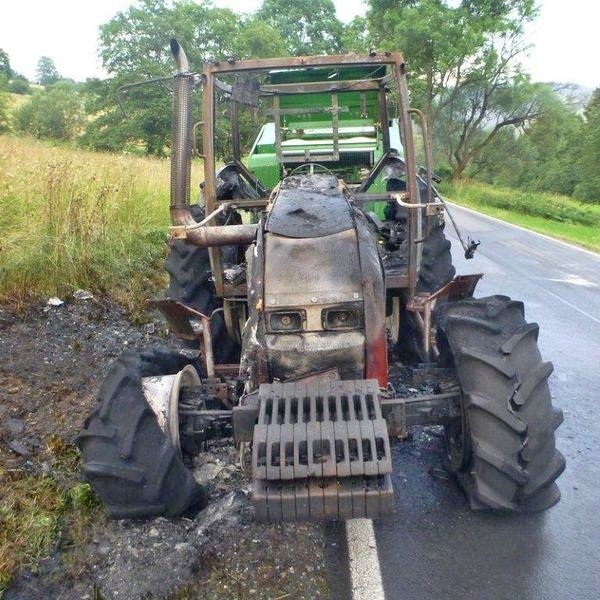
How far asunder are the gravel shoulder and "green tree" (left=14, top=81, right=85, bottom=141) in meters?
25.2

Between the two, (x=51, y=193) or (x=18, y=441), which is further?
(x=51, y=193)

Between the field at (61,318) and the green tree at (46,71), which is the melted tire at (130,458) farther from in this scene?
the green tree at (46,71)

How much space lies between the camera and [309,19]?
51.3 m

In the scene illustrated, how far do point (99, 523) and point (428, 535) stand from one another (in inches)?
71.4

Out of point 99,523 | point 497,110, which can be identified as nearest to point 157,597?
point 99,523

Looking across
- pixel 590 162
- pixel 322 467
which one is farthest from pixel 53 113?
pixel 322 467

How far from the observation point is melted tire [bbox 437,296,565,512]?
312cm

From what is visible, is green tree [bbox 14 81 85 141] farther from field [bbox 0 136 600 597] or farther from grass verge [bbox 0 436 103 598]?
grass verge [bbox 0 436 103 598]

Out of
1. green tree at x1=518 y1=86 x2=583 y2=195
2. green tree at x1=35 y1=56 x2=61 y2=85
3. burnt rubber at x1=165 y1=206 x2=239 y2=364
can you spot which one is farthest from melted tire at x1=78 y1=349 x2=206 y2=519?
green tree at x1=35 y1=56 x2=61 y2=85

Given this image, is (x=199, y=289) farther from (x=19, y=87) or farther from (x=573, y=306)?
(x=19, y=87)

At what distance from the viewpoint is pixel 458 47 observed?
29.0m

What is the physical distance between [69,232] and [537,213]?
20.4m

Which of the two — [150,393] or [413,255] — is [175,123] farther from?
[413,255]

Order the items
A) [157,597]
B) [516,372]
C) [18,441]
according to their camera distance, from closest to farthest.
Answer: [157,597] < [516,372] < [18,441]
